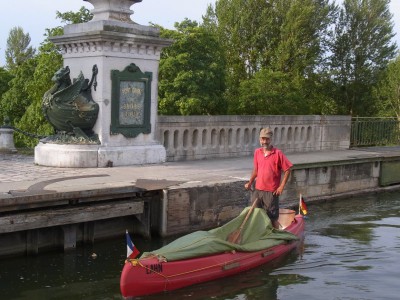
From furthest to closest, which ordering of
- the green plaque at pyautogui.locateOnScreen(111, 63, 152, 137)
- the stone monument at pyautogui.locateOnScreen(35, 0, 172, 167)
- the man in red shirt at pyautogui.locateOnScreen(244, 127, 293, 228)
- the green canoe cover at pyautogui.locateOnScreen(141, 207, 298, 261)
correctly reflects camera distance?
the green plaque at pyautogui.locateOnScreen(111, 63, 152, 137) → the stone monument at pyautogui.locateOnScreen(35, 0, 172, 167) → the man in red shirt at pyautogui.locateOnScreen(244, 127, 293, 228) → the green canoe cover at pyautogui.locateOnScreen(141, 207, 298, 261)

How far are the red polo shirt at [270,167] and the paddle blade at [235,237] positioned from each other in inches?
33.3

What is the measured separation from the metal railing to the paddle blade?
13375 millimetres

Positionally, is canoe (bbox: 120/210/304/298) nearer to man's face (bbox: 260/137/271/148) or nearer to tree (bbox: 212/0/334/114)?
man's face (bbox: 260/137/271/148)

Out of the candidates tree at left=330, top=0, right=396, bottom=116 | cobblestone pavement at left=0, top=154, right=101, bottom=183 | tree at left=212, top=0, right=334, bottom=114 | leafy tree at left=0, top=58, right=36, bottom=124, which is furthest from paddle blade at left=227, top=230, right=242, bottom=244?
tree at left=330, top=0, right=396, bottom=116

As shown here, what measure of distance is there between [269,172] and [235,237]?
119 cm

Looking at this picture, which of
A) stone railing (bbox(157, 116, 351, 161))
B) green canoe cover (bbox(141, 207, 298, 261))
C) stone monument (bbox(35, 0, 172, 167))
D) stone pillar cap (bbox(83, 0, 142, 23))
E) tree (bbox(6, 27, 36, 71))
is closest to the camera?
green canoe cover (bbox(141, 207, 298, 261))

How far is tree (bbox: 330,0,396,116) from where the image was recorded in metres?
31.7

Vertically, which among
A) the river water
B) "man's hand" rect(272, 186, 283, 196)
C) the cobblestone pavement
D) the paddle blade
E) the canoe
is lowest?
the river water

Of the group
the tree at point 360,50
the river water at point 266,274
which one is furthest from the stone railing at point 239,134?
the tree at point 360,50

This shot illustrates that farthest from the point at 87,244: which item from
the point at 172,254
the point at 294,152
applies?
the point at 294,152

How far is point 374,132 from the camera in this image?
75.0 ft

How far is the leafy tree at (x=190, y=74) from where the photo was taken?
985 inches

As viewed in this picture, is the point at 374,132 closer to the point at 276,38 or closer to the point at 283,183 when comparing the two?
the point at 276,38

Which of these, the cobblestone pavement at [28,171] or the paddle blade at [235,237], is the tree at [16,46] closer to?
the cobblestone pavement at [28,171]
